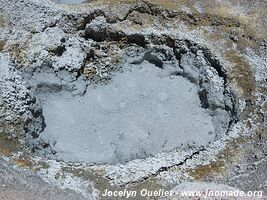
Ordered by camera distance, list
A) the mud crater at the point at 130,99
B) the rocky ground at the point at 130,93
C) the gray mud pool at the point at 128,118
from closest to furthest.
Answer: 1. the rocky ground at the point at 130,93
2. the gray mud pool at the point at 128,118
3. the mud crater at the point at 130,99

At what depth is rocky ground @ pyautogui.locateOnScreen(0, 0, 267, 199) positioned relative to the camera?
16.9m

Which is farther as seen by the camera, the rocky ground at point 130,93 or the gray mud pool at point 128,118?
the gray mud pool at point 128,118

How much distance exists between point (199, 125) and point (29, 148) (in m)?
6.49

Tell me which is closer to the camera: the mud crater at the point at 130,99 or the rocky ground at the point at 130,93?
the rocky ground at the point at 130,93

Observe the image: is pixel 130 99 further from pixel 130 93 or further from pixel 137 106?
pixel 137 106

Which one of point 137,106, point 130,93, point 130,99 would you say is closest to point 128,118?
point 137,106

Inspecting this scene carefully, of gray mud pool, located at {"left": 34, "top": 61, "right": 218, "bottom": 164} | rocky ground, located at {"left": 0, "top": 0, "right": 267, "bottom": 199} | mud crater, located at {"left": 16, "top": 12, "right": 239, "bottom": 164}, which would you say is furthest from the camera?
mud crater, located at {"left": 16, "top": 12, "right": 239, "bottom": 164}

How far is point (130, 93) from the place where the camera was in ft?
69.2

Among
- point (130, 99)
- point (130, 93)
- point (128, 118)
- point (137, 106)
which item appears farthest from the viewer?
point (130, 93)

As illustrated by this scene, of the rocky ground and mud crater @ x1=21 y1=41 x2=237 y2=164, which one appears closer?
the rocky ground

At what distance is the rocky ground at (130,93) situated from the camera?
16.9 metres

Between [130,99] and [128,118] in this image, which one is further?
[130,99]

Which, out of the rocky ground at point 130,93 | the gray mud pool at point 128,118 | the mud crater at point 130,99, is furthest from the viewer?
the mud crater at point 130,99

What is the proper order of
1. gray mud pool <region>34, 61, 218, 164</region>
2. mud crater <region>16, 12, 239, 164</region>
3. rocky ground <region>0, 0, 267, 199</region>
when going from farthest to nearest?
mud crater <region>16, 12, 239, 164</region> < gray mud pool <region>34, 61, 218, 164</region> < rocky ground <region>0, 0, 267, 199</region>
